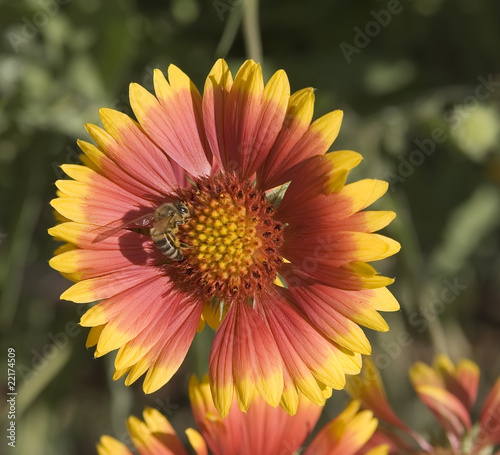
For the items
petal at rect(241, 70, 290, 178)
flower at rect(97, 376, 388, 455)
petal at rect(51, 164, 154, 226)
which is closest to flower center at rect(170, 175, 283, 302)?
petal at rect(241, 70, 290, 178)

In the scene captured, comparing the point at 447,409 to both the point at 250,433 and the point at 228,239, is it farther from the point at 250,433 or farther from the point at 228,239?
the point at 228,239

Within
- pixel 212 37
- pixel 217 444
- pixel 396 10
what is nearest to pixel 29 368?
pixel 217 444

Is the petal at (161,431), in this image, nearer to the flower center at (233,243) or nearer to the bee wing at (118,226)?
the flower center at (233,243)

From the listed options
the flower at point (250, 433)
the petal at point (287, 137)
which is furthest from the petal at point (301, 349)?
the petal at point (287, 137)

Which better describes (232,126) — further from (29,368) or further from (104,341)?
(29,368)

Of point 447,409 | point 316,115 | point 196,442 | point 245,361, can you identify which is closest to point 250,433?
point 196,442

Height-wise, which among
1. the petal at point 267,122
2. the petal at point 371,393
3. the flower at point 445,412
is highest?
the petal at point 267,122

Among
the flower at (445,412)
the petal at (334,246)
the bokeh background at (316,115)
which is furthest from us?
the bokeh background at (316,115)

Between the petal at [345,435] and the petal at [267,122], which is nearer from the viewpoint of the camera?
the petal at [267,122]
